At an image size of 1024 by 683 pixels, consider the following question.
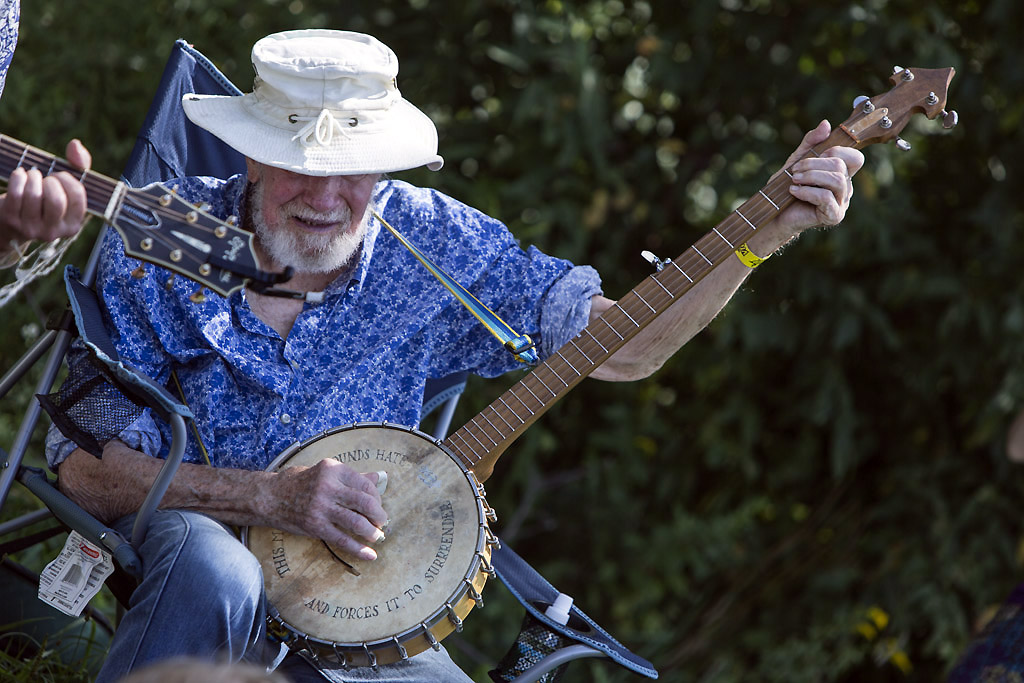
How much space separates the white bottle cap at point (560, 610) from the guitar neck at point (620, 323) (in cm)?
28

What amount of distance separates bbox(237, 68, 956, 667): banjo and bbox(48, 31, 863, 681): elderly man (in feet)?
0.15

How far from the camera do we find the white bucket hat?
2.22m

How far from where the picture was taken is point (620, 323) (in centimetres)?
227

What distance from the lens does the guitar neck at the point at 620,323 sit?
223cm

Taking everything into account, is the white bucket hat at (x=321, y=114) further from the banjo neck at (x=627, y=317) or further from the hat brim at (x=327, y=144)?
the banjo neck at (x=627, y=317)

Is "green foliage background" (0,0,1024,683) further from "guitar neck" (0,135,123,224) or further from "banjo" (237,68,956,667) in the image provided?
"guitar neck" (0,135,123,224)

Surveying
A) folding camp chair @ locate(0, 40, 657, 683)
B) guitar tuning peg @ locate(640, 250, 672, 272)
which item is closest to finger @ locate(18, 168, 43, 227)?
folding camp chair @ locate(0, 40, 657, 683)

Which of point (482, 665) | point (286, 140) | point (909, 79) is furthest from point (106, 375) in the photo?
point (482, 665)

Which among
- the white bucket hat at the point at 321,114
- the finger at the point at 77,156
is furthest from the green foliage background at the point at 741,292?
the finger at the point at 77,156

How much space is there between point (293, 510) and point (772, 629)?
296 cm

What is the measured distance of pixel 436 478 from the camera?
2.11 m

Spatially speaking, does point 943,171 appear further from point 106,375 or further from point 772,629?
point 106,375

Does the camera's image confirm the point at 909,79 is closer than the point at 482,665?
Yes

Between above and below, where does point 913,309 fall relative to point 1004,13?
below
